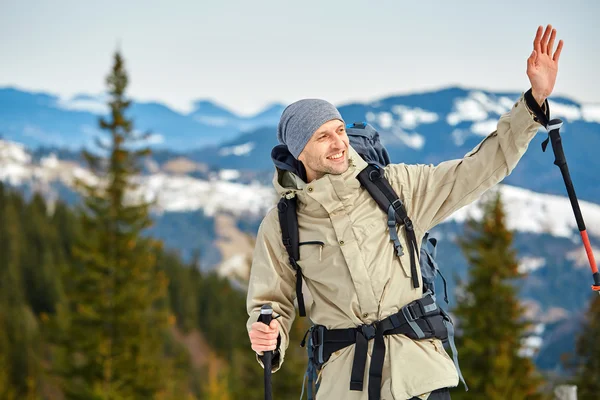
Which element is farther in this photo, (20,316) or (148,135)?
(20,316)

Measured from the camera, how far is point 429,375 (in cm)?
373

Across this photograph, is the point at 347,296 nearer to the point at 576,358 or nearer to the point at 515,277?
the point at 515,277

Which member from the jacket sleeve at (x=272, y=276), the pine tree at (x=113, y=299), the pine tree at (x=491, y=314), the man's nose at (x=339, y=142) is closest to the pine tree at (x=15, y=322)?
the pine tree at (x=113, y=299)

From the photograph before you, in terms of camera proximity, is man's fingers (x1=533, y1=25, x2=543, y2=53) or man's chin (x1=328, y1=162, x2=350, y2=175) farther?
man's chin (x1=328, y1=162, x2=350, y2=175)

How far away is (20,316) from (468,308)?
166 ft

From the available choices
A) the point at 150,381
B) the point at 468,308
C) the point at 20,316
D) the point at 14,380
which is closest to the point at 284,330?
the point at 468,308

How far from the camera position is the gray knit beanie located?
4.06m

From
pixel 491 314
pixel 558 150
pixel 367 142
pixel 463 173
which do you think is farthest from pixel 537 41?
pixel 491 314

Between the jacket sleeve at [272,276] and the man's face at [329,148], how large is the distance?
44 centimetres

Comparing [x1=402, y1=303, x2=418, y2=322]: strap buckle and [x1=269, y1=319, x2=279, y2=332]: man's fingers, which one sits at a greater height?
[x1=402, y1=303, x2=418, y2=322]: strap buckle

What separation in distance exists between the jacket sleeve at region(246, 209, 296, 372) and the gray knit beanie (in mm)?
446

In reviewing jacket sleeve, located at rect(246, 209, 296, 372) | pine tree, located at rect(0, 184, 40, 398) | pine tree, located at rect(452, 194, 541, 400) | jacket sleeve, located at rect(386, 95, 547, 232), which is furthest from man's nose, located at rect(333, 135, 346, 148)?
pine tree, located at rect(0, 184, 40, 398)

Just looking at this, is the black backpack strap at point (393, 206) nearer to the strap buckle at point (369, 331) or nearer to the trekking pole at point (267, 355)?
the strap buckle at point (369, 331)

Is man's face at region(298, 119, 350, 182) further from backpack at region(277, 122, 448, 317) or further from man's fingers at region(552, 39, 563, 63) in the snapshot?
man's fingers at region(552, 39, 563, 63)
